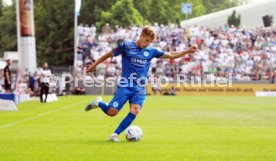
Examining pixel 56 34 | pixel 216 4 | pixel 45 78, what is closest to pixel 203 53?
pixel 45 78

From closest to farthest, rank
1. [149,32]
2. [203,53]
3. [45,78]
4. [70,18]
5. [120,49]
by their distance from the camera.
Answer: [149,32]
[120,49]
[45,78]
[203,53]
[70,18]

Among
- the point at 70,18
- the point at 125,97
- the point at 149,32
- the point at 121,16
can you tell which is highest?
the point at 70,18

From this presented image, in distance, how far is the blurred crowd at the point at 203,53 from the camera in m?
48.6

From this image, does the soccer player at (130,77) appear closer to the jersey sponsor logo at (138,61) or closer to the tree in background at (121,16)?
the jersey sponsor logo at (138,61)

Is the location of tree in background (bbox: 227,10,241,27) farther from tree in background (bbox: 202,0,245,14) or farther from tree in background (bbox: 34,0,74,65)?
tree in background (bbox: 202,0,245,14)

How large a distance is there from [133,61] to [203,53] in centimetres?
3678

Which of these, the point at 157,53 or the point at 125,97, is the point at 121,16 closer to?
the point at 157,53

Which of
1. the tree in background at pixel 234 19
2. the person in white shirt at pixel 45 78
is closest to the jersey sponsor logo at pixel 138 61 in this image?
the person in white shirt at pixel 45 78

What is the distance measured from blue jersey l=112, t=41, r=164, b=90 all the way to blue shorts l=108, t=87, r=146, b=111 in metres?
0.10

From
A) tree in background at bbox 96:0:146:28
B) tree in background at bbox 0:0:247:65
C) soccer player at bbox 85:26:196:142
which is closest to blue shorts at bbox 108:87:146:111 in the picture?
soccer player at bbox 85:26:196:142

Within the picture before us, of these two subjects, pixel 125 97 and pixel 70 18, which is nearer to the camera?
pixel 125 97

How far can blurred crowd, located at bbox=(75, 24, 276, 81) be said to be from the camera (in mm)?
48625

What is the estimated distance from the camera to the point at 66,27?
82.3 metres

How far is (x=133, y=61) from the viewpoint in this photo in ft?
42.6
